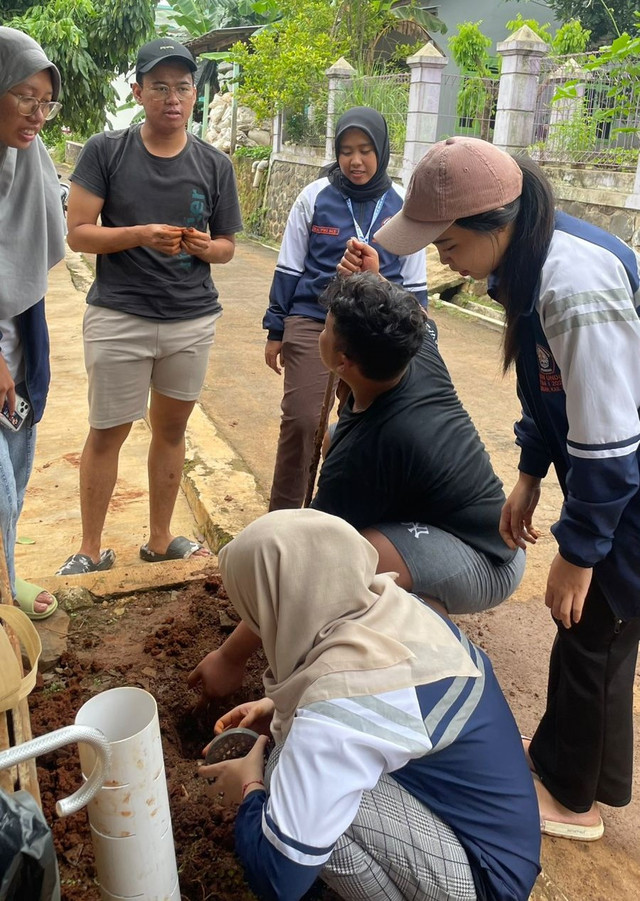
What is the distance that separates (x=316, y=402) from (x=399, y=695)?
217cm

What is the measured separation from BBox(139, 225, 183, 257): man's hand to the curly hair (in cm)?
90

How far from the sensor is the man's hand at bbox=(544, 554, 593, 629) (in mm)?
A: 1954

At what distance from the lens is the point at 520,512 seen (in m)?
2.46

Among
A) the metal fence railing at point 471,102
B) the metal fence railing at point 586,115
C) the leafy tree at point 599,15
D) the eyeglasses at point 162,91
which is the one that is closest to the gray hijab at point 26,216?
the eyeglasses at point 162,91

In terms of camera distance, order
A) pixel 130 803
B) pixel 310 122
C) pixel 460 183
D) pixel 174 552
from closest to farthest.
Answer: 1. pixel 130 803
2. pixel 460 183
3. pixel 174 552
4. pixel 310 122

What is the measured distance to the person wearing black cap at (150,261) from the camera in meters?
3.12

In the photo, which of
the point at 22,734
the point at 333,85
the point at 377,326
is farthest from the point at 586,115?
the point at 22,734

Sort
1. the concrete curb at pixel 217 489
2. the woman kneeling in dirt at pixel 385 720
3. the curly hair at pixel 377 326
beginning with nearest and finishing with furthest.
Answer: the woman kneeling in dirt at pixel 385 720 < the curly hair at pixel 377 326 < the concrete curb at pixel 217 489

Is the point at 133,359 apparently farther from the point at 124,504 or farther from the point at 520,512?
the point at 520,512

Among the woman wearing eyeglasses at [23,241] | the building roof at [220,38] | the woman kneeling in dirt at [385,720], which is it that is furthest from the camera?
the building roof at [220,38]

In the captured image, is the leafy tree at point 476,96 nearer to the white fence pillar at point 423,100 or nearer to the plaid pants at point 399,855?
the white fence pillar at point 423,100

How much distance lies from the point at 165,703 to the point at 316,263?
2042 millimetres

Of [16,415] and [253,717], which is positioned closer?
[253,717]

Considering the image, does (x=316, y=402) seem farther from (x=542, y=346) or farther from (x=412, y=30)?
(x=412, y=30)
